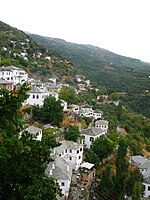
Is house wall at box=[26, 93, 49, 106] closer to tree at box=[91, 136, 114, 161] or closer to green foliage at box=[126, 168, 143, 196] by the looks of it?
tree at box=[91, 136, 114, 161]

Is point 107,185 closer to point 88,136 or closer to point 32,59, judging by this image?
point 88,136

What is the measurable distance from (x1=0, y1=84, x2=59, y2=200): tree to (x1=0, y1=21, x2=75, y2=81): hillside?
56.5 metres

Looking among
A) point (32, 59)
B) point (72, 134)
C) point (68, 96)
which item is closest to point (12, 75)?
point (68, 96)

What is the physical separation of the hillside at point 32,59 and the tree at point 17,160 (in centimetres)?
5652

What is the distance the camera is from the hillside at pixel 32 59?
74.8 meters

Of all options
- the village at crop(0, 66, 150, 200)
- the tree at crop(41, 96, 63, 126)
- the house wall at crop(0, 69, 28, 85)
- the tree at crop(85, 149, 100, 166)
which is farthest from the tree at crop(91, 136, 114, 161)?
the house wall at crop(0, 69, 28, 85)

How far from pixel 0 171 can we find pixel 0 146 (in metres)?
1.59

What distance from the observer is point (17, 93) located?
13344 millimetres

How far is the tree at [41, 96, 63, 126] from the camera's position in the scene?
41938mm

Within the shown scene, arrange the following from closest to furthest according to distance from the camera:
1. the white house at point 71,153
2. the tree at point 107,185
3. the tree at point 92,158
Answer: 1. the tree at point 107,185
2. the white house at point 71,153
3. the tree at point 92,158

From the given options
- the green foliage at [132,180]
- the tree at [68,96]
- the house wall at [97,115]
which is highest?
the tree at [68,96]

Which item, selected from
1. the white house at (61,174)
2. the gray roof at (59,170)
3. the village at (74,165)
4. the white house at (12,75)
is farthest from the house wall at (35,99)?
the white house at (61,174)

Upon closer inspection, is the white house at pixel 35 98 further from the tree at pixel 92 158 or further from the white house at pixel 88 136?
the tree at pixel 92 158

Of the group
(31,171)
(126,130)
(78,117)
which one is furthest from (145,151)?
(31,171)
